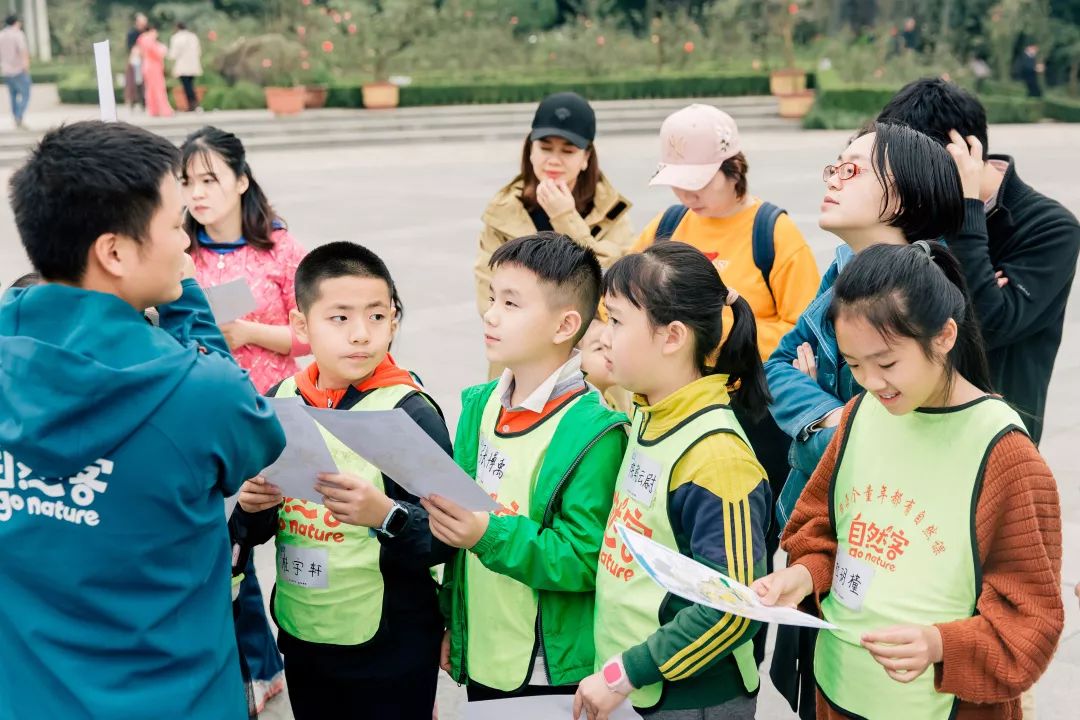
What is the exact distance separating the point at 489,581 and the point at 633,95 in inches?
862

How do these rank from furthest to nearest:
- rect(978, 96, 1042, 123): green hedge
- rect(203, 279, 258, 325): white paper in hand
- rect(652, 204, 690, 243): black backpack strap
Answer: rect(978, 96, 1042, 123): green hedge
rect(652, 204, 690, 243): black backpack strap
rect(203, 279, 258, 325): white paper in hand

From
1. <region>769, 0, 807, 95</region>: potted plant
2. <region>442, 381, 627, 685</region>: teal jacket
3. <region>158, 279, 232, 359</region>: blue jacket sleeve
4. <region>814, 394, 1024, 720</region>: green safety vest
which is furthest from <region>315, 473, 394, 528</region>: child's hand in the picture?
<region>769, 0, 807, 95</region>: potted plant

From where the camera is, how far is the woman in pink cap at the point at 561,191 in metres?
3.87

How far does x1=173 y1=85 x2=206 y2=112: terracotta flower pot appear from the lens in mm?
21609

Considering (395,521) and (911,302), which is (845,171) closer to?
(911,302)

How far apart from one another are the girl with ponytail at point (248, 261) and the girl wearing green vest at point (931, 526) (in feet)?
6.13

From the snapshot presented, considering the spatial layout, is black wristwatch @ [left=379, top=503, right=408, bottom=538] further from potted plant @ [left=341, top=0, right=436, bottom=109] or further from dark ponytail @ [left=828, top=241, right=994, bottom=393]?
potted plant @ [left=341, top=0, right=436, bottom=109]

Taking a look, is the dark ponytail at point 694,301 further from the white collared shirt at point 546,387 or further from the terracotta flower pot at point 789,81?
the terracotta flower pot at point 789,81

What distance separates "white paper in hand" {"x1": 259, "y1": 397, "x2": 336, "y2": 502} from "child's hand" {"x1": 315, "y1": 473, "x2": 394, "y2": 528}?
0.07 feet

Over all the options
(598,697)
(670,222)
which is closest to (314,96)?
(670,222)

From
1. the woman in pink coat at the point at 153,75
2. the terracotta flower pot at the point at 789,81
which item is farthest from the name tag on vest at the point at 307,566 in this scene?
the terracotta flower pot at the point at 789,81

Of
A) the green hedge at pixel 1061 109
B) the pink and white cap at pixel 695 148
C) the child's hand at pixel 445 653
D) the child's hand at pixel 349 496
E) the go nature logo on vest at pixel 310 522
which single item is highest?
the pink and white cap at pixel 695 148

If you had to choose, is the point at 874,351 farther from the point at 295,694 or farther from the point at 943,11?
the point at 943,11

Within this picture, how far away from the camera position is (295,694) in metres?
2.67
